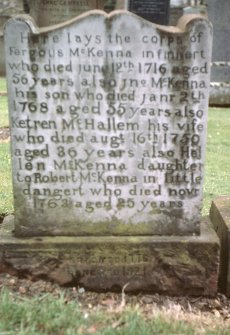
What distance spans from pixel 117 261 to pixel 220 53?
30.3ft

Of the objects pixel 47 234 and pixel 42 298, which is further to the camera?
pixel 47 234

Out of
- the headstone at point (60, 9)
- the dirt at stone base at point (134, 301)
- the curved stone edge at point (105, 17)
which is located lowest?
the dirt at stone base at point (134, 301)

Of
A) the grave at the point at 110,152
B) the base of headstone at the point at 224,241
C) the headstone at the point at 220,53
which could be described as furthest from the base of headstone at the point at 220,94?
the grave at the point at 110,152

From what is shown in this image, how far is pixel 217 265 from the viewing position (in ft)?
10.5

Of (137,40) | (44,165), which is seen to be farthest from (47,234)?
(137,40)

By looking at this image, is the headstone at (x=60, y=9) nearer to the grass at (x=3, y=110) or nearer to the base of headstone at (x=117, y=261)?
the grass at (x=3, y=110)

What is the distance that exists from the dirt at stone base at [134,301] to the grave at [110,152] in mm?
56

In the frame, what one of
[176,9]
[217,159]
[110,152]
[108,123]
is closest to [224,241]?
[110,152]

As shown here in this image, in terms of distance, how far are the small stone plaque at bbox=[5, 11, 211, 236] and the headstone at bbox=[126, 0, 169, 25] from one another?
5.78 m

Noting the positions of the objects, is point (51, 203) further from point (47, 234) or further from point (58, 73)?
point (58, 73)

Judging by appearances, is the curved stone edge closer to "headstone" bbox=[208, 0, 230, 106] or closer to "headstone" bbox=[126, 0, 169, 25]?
"headstone" bbox=[126, 0, 169, 25]

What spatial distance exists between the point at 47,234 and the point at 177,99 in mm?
1136

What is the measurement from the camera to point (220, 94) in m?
11.2

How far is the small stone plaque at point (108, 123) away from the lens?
3023mm
